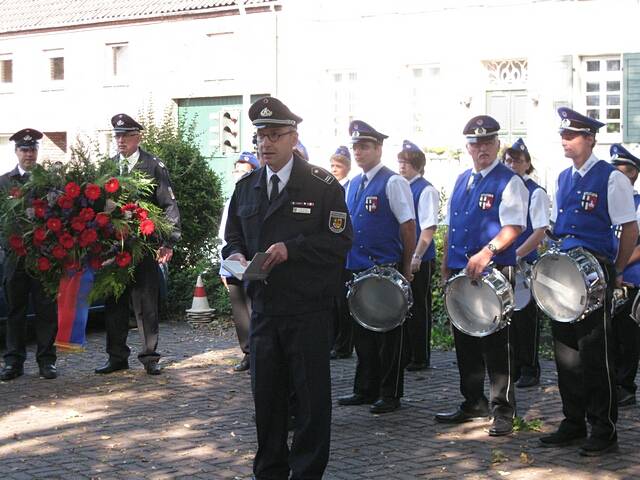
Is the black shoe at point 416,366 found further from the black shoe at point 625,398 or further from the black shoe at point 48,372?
the black shoe at point 48,372

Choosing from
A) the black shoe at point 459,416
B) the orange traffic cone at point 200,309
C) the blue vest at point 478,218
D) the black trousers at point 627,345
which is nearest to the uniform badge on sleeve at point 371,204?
the blue vest at point 478,218

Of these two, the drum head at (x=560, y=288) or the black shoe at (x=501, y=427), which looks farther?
the black shoe at (x=501, y=427)

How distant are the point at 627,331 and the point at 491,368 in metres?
1.80

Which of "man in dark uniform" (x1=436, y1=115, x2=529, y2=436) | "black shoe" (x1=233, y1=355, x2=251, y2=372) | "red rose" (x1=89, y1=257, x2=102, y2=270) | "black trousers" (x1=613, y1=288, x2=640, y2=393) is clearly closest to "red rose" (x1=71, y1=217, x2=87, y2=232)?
"red rose" (x1=89, y1=257, x2=102, y2=270)

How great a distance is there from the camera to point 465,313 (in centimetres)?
846

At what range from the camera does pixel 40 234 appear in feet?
33.6

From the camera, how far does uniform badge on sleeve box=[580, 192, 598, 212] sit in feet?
25.6

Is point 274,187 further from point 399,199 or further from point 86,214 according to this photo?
point 86,214

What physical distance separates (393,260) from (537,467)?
8.07ft

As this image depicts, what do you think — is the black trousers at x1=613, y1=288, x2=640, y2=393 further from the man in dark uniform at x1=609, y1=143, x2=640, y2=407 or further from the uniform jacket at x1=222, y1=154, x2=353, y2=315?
the uniform jacket at x1=222, y1=154, x2=353, y2=315

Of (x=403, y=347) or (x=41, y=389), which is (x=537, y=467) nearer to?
(x=403, y=347)

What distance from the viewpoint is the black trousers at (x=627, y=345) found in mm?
9633

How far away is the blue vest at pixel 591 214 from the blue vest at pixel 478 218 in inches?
26.2

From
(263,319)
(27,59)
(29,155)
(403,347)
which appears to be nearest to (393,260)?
(403,347)
